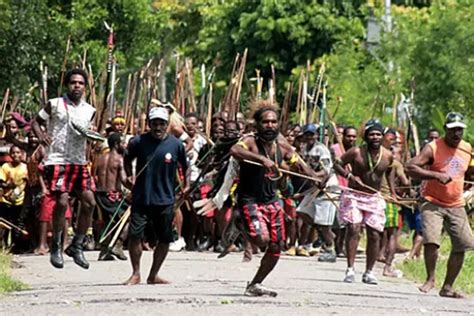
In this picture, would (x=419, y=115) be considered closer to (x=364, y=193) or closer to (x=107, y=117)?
(x=107, y=117)

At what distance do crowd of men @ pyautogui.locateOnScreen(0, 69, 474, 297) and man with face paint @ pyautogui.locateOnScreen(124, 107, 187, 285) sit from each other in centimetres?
1

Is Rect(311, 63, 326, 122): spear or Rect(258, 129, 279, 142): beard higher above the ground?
Rect(311, 63, 326, 122): spear

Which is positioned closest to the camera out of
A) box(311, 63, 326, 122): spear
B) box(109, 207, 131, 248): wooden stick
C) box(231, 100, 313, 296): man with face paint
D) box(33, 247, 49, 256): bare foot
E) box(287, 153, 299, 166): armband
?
box(231, 100, 313, 296): man with face paint

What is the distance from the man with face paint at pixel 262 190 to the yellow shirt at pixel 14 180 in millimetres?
7990

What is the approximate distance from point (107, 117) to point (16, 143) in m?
2.15

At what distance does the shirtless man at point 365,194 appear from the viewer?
57.3 ft

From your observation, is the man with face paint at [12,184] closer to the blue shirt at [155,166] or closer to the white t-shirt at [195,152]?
the white t-shirt at [195,152]

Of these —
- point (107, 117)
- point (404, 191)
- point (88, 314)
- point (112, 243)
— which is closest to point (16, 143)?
point (107, 117)

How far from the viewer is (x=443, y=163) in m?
16.0

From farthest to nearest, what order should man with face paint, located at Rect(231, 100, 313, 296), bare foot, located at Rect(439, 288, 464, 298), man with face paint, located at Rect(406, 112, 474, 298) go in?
man with face paint, located at Rect(406, 112, 474, 298), bare foot, located at Rect(439, 288, 464, 298), man with face paint, located at Rect(231, 100, 313, 296)

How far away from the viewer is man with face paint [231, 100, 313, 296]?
1456 cm

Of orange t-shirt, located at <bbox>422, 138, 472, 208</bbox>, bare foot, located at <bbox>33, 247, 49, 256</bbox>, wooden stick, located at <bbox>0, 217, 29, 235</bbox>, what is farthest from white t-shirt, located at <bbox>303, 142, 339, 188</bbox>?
orange t-shirt, located at <bbox>422, 138, 472, 208</bbox>

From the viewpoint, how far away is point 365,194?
57.5 ft

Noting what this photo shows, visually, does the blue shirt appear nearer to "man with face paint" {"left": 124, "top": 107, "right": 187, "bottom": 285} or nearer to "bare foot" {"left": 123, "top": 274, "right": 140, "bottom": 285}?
"man with face paint" {"left": 124, "top": 107, "right": 187, "bottom": 285}
